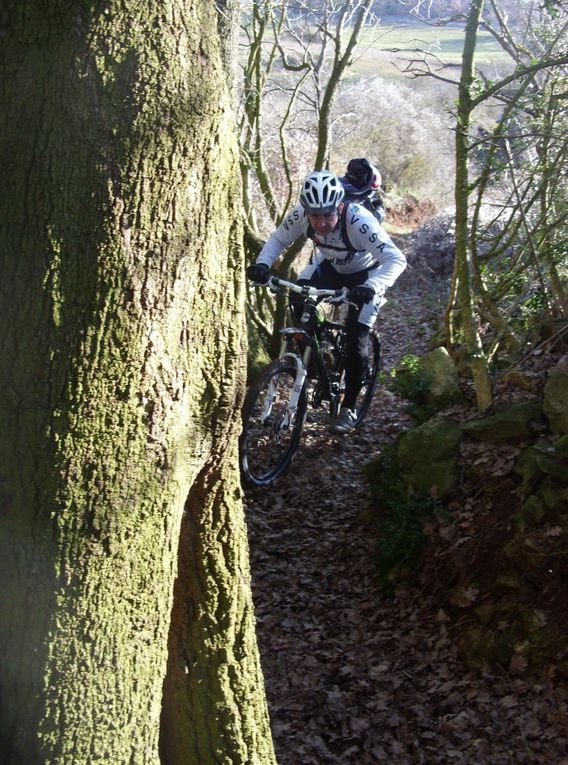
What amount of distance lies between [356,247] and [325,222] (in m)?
0.43

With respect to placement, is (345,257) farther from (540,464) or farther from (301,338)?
(540,464)

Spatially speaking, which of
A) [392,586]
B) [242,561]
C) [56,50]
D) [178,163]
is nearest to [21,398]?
[178,163]

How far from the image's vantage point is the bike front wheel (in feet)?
21.3

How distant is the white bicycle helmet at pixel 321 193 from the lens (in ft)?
19.9

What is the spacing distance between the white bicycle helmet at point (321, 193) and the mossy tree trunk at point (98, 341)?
141 inches

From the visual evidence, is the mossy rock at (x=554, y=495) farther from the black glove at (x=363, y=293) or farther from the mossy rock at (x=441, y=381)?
the black glove at (x=363, y=293)

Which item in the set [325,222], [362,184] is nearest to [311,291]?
[325,222]

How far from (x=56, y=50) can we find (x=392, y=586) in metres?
4.73

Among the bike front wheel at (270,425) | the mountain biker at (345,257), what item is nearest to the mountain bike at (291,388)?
the bike front wheel at (270,425)

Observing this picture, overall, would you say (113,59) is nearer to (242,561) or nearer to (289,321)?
(242,561)

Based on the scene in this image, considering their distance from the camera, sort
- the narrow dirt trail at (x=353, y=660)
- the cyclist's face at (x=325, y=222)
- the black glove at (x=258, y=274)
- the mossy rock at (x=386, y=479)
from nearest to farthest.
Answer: the narrow dirt trail at (x=353, y=660) → the cyclist's face at (x=325, y=222) → the mossy rock at (x=386, y=479) → the black glove at (x=258, y=274)

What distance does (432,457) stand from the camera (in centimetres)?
639

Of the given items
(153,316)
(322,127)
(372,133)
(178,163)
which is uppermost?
(372,133)

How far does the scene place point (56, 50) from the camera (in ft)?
7.20
